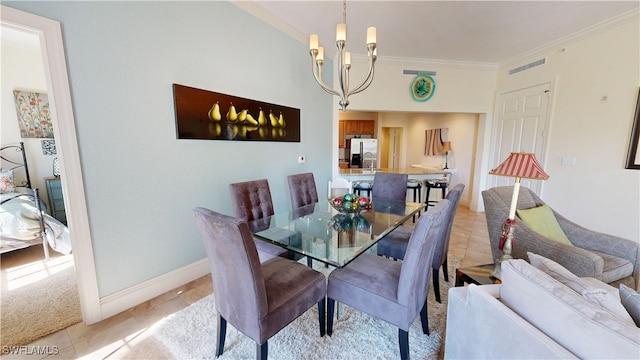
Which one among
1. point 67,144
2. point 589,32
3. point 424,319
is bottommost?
point 424,319

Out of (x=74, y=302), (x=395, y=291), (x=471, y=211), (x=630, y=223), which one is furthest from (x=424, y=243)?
(x=471, y=211)

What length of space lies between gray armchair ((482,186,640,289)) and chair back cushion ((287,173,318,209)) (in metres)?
1.76

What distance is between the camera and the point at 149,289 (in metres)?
2.06

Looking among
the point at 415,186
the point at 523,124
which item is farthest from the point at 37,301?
the point at 523,124

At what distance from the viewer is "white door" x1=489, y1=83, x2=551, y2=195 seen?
3680mm

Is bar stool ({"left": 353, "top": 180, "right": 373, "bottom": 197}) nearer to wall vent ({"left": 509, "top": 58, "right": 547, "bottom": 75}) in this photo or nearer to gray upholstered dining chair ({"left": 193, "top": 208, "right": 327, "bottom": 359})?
gray upholstered dining chair ({"left": 193, "top": 208, "right": 327, "bottom": 359})

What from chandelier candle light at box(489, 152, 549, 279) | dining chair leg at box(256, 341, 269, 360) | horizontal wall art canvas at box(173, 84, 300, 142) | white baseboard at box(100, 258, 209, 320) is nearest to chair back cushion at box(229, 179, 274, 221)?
horizontal wall art canvas at box(173, 84, 300, 142)

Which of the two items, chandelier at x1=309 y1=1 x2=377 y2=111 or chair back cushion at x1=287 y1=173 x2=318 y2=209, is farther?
chair back cushion at x1=287 y1=173 x2=318 y2=209

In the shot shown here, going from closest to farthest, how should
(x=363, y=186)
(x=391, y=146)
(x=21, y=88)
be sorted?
1. (x=21, y=88)
2. (x=363, y=186)
3. (x=391, y=146)

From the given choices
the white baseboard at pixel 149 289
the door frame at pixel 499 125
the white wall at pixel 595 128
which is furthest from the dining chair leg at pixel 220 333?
the door frame at pixel 499 125

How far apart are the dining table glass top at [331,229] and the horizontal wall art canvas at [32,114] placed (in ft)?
12.8

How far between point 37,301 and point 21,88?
3.22 metres

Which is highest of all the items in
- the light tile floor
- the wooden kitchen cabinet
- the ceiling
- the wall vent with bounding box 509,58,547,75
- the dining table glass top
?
the ceiling

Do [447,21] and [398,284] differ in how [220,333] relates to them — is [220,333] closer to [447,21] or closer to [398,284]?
[398,284]
